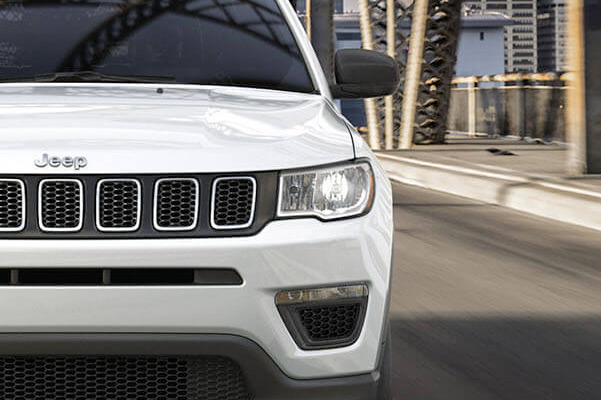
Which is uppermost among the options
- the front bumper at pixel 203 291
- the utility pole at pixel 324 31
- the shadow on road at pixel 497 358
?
the utility pole at pixel 324 31

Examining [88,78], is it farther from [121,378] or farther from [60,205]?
[121,378]

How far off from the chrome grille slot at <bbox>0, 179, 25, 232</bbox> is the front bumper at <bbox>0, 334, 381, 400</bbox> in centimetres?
29

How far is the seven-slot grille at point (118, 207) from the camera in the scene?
3066 mm

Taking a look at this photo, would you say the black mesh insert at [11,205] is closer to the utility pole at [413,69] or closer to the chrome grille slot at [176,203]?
the chrome grille slot at [176,203]

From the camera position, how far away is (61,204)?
121 inches

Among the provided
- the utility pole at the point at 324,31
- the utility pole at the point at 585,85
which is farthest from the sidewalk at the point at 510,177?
the utility pole at the point at 324,31

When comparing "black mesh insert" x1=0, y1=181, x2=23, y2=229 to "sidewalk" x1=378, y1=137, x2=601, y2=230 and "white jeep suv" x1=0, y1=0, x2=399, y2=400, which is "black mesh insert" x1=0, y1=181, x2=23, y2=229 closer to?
"white jeep suv" x1=0, y1=0, x2=399, y2=400

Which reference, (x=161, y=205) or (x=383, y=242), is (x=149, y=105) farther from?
(x=383, y=242)

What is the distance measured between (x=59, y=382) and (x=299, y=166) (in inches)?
35.0

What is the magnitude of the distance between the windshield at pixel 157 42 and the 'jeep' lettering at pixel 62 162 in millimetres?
1319

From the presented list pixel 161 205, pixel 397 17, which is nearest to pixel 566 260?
pixel 161 205

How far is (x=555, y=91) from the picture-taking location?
63.3ft

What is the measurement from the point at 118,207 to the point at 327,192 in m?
0.61

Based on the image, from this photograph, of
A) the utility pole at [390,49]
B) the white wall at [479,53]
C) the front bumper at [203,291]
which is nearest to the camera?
the front bumper at [203,291]
